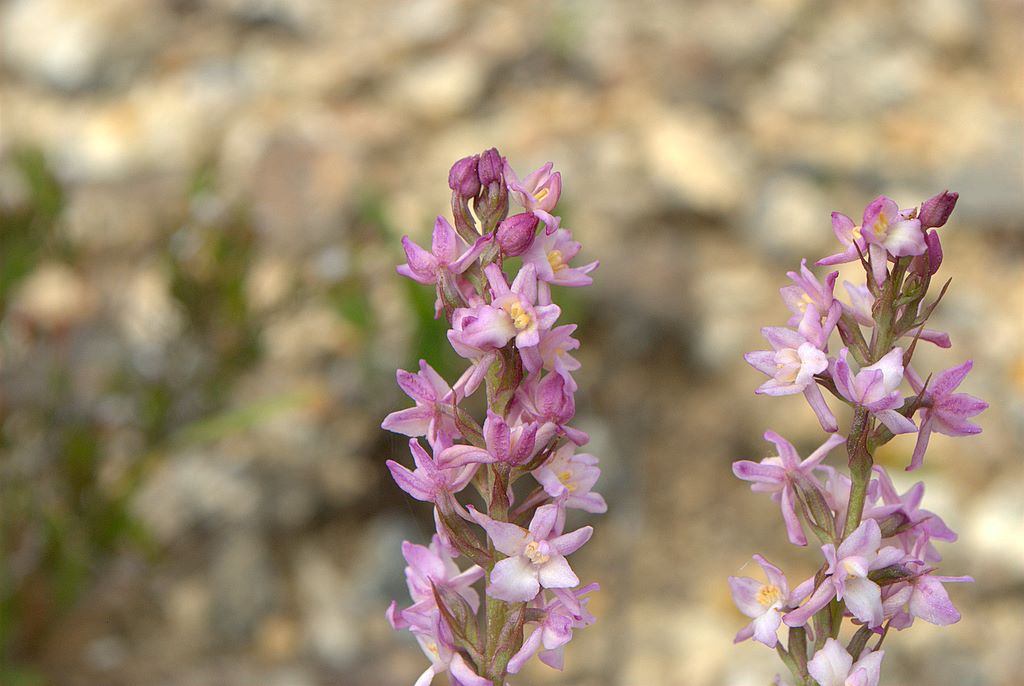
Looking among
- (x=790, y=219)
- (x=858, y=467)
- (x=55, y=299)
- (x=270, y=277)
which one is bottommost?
(x=858, y=467)

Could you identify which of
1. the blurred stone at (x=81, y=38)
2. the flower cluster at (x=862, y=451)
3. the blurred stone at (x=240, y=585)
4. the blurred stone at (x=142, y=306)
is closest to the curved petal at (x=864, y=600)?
the flower cluster at (x=862, y=451)

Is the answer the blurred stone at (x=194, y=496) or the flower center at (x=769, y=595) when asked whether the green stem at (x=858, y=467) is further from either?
the blurred stone at (x=194, y=496)

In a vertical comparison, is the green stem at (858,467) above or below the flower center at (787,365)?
below

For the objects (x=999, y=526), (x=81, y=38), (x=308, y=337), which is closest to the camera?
(x=999, y=526)

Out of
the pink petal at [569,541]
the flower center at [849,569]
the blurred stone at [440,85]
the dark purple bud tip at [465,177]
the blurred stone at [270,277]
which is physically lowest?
the pink petal at [569,541]

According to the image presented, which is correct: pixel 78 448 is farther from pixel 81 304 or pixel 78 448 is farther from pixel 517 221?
pixel 517 221

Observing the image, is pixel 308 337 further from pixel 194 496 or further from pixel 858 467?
pixel 858 467

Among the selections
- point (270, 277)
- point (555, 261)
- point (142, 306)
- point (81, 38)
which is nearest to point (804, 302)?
point (555, 261)

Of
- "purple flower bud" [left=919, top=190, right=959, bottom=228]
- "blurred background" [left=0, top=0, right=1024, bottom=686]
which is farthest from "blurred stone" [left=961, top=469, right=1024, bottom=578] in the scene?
"purple flower bud" [left=919, top=190, right=959, bottom=228]

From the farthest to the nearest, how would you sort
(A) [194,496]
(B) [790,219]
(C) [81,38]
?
(C) [81,38] → (B) [790,219] → (A) [194,496]
